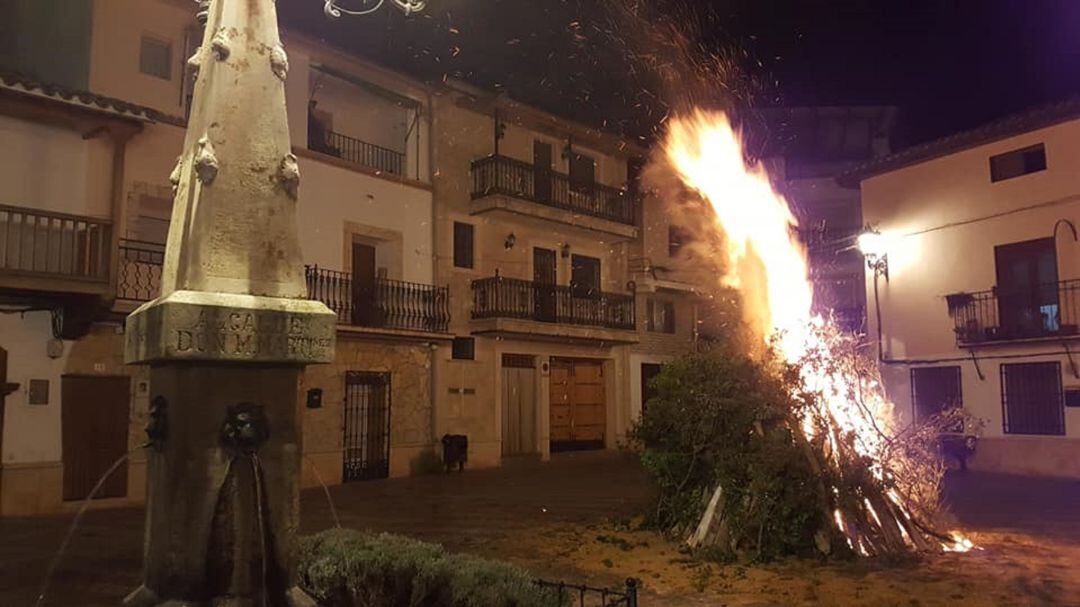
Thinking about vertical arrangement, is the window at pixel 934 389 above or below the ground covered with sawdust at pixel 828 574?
above

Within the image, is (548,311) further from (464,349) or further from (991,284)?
(991,284)

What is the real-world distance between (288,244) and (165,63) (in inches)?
536

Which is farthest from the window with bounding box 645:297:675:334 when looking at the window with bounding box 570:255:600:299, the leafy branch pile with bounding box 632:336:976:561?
the leafy branch pile with bounding box 632:336:976:561

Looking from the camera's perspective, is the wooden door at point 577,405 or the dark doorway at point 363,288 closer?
the dark doorway at point 363,288

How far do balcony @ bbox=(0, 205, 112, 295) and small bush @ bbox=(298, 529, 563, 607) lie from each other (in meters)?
9.67

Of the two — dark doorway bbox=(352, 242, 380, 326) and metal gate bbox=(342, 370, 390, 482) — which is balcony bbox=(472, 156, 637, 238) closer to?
dark doorway bbox=(352, 242, 380, 326)

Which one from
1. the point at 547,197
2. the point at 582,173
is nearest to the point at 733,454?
the point at 547,197

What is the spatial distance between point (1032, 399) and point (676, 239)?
43.5 feet

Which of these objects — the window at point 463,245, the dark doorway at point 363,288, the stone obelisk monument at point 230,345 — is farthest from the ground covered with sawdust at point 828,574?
the window at point 463,245

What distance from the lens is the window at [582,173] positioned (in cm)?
2594

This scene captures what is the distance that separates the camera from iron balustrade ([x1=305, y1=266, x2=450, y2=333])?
1908cm

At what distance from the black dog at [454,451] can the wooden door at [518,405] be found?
Answer: 95.8 inches

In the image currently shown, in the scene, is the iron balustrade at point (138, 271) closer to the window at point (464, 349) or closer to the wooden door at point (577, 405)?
the window at point (464, 349)

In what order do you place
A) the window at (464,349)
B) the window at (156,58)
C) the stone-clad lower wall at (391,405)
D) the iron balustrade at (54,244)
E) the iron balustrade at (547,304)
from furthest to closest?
the iron balustrade at (547,304) → the window at (464,349) → the stone-clad lower wall at (391,405) → the window at (156,58) → the iron balustrade at (54,244)
